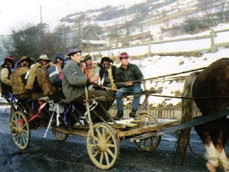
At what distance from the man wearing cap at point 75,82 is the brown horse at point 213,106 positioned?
6.61 feet

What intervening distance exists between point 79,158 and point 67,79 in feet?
5.15

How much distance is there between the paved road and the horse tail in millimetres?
314

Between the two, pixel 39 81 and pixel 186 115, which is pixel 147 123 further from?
pixel 39 81

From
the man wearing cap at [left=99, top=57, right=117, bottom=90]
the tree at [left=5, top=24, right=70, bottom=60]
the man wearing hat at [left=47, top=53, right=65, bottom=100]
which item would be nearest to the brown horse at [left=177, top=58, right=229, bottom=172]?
the man wearing cap at [left=99, top=57, right=117, bottom=90]

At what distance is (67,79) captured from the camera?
7012mm

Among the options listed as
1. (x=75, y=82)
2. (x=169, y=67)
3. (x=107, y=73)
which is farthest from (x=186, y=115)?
(x=169, y=67)

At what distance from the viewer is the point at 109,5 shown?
384 ft

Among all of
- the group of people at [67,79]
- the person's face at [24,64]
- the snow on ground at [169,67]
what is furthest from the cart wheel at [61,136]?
the snow on ground at [169,67]

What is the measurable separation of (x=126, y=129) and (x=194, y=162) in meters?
1.36

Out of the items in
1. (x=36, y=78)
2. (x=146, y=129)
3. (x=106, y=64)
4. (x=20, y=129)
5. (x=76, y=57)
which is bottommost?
(x=20, y=129)

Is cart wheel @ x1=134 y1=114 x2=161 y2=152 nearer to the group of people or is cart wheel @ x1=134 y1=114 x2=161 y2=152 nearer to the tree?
the group of people

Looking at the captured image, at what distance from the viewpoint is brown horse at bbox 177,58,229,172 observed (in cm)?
565

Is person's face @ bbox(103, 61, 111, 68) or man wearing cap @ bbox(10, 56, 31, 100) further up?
person's face @ bbox(103, 61, 111, 68)

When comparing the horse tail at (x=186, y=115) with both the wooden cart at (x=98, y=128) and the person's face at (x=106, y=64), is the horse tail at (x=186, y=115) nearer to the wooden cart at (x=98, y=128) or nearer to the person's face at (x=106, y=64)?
the wooden cart at (x=98, y=128)
